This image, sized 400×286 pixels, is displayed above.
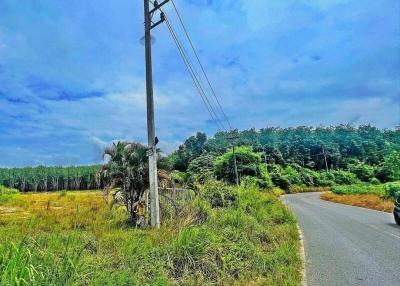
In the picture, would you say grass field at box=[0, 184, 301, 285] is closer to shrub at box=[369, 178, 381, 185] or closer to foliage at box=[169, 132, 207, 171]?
foliage at box=[169, 132, 207, 171]

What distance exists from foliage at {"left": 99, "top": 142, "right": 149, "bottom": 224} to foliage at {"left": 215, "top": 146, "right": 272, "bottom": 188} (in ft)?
113

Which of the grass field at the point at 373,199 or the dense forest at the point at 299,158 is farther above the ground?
the dense forest at the point at 299,158

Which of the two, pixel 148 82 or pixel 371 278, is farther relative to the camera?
pixel 148 82

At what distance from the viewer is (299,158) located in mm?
108938

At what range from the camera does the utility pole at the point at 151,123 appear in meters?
15.5

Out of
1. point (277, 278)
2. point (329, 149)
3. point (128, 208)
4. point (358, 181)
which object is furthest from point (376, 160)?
point (277, 278)

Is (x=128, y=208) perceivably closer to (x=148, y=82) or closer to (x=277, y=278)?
(x=148, y=82)

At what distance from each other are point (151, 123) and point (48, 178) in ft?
390

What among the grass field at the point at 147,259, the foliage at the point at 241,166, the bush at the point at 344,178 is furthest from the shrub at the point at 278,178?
the grass field at the point at 147,259

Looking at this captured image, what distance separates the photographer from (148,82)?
53.8 feet

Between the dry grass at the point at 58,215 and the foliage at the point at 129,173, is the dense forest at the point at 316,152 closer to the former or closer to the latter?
the dry grass at the point at 58,215

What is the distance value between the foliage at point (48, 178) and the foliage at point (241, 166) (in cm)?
7511

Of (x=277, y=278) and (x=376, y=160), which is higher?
(x=376, y=160)

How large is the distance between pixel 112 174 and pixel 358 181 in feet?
266
